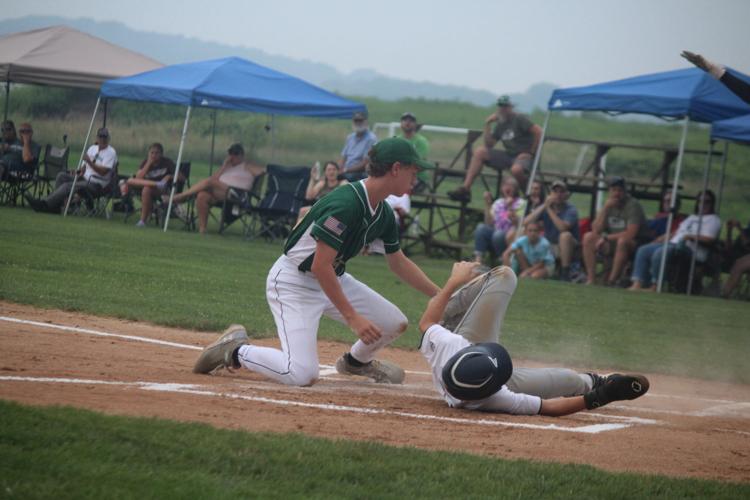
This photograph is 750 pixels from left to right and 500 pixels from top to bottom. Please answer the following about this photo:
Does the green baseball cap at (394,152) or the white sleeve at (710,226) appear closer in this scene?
the green baseball cap at (394,152)

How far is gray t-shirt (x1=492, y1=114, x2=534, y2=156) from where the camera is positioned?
20172 mm

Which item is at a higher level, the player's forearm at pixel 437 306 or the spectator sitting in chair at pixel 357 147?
the spectator sitting in chair at pixel 357 147

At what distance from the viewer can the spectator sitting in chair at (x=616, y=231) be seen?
17922 millimetres

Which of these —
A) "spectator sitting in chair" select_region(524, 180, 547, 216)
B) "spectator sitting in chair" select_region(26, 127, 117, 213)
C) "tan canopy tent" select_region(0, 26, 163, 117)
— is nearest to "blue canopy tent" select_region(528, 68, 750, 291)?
"spectator sitting in chair" select_region(524, 180, 547, 216)

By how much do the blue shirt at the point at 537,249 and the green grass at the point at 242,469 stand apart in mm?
12457

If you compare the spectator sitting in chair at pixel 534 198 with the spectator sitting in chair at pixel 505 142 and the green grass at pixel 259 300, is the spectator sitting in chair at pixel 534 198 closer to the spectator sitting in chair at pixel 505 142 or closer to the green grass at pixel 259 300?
the spectator sitting in chair at pixel 505 142

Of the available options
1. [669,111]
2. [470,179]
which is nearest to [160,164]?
[470,179]

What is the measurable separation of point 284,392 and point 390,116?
174 ft

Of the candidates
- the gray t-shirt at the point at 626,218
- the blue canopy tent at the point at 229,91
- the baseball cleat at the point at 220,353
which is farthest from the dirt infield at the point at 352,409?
the blue canopy tent at the point at 229,91

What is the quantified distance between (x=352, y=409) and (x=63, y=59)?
1919 centimetres

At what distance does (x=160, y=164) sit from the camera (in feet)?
71.8

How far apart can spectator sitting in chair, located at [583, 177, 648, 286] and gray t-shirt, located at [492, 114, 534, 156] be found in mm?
2505

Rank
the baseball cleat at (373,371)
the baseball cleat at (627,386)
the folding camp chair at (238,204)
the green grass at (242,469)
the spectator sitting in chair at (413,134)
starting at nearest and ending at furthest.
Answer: the green grass at (242,469) → the baseball cleat at (627,386) → the baseball cleat at (373,371) → the spectator sitting in chair at (413,134) → the folding camp chair at (238,204)

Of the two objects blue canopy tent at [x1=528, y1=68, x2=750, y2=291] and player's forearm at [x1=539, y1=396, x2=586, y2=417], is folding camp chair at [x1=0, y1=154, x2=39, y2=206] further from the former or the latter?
player's forearm at [x1=539, y1=396, x2=586, y2=417]
